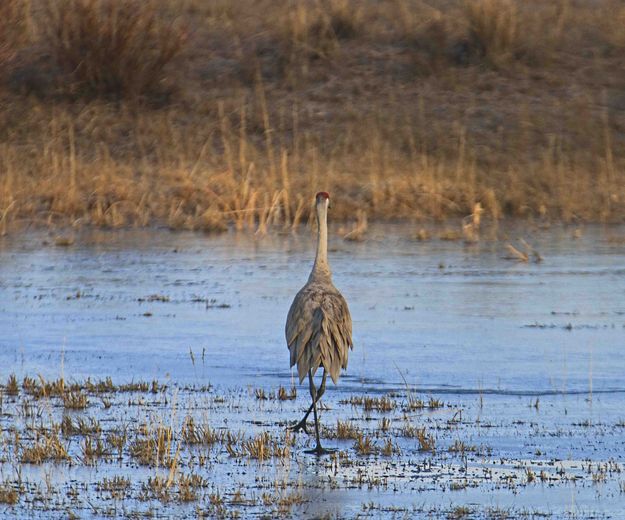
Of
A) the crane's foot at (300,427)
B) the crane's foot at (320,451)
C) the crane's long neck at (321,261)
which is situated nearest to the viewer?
the crane's foot at (320,451)

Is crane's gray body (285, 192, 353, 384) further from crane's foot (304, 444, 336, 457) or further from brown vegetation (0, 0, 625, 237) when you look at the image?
brown vegetation (0, 0, 625, 237)

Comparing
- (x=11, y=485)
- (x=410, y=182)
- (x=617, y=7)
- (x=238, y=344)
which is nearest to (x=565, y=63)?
(x=617, y=7)

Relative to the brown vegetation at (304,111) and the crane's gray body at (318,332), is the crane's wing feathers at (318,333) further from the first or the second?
the brown vegetation at (304,111)

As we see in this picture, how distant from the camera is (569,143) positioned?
29.5 metres

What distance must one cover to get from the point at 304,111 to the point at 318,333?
73.3 ft

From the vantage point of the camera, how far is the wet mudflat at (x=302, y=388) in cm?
815

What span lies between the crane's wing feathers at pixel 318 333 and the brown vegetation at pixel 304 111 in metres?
13.2

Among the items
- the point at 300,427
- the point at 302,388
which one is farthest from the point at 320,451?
the point at 302,388

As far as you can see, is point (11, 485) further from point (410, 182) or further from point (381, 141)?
point (381, 141)

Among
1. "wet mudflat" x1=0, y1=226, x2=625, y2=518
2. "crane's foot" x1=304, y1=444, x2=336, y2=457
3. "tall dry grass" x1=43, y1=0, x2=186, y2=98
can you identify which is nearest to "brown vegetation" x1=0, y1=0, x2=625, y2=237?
"tall dry grass" x1=43, y1=0, x2=186, y2=98

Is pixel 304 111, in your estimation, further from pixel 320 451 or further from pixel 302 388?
pixel 320 451

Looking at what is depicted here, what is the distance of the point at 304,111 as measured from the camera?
3172 centimetres

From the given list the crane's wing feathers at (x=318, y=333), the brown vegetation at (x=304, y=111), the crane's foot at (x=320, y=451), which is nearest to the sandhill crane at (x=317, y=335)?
the crane's wing feathers at (x=318, y=333)

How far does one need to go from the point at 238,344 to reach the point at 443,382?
2.48m
